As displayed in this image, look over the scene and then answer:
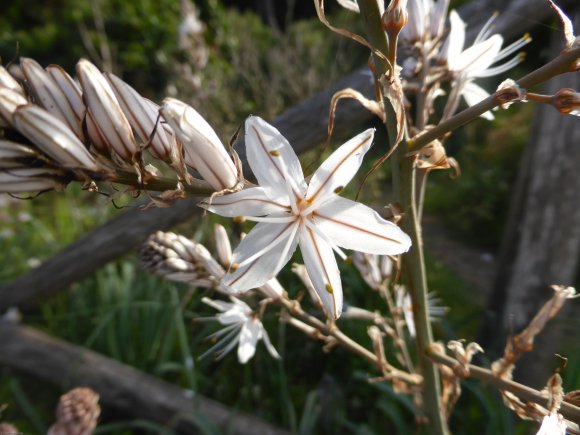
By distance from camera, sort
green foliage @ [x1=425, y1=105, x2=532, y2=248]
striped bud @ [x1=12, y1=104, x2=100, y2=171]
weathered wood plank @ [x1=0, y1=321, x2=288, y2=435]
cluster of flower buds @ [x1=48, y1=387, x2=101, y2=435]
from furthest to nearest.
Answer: green foliage @ [x1=425, y1=105, x2=532, y2=248] < weathered wood plank @ [x1=0, y1=321, x2=288, y2=435] < cluster of flower buds @ [x1=48, y1=387, x2=101, y2=435] < striped bud @ [x1=12, y1=104, x2=100, y2=171]

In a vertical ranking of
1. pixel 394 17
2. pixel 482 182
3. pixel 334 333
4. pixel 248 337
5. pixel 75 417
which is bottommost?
pixel 75 417

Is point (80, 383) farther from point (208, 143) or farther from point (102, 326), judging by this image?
point (208, 143)

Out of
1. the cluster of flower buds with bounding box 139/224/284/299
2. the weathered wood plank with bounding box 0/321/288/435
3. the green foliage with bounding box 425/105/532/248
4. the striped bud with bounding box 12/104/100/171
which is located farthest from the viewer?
the green foliage with bounding box 425/105/532/248

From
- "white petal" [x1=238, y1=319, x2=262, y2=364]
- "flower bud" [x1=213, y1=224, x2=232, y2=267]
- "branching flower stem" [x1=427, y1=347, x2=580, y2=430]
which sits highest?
"branching flower stem" [x1=427, y1=347, x2=580, y2=430]

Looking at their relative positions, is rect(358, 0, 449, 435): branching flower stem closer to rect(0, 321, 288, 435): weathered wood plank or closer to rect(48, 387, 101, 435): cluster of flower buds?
rect(48, 387, 101, 435): cluster of flower buds

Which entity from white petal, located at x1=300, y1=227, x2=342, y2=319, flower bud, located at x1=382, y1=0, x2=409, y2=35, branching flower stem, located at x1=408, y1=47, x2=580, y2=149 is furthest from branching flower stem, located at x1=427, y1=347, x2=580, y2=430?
flower bud, located at x1=382, y1=0, x2=409, y2=35

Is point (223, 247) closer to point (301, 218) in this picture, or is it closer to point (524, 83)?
point (301, 218)

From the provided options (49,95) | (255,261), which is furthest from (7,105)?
(255,261)
